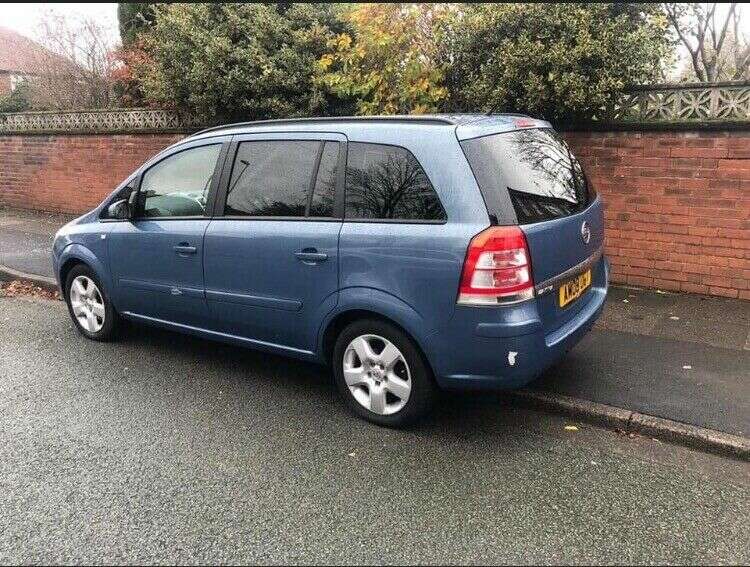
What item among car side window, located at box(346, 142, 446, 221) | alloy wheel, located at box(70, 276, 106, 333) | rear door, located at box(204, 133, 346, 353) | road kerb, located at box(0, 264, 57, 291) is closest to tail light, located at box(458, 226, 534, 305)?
car side window, located at box(346, 142, 446, 221)

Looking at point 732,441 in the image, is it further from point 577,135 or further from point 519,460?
point 577,135

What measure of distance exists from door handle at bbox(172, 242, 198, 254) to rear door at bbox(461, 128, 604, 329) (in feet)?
6.55

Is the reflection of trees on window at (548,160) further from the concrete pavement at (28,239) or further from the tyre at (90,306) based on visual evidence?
the concrete pavement at (28,239)

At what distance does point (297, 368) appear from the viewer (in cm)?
452

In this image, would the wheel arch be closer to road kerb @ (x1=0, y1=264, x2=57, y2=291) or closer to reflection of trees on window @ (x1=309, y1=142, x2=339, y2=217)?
road kerb @ (x1=0, y1=264, x2=57, y2=291)

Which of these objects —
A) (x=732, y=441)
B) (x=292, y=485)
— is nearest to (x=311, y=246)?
(x=292, y=485)

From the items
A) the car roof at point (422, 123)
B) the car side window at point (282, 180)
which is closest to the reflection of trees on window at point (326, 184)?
the car side window at point (282, 180)

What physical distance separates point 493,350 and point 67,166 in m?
10.0

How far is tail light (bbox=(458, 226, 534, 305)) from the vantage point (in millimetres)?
3016

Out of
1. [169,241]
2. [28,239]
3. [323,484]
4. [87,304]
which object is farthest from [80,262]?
[28,239]

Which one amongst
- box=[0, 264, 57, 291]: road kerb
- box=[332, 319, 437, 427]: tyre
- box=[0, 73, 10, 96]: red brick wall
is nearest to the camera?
box=[332, 319, 437, 427]: tyre

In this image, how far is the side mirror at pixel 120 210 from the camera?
459 centimetres

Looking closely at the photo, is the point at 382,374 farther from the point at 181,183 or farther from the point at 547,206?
the point at 181,183

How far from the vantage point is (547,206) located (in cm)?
339
